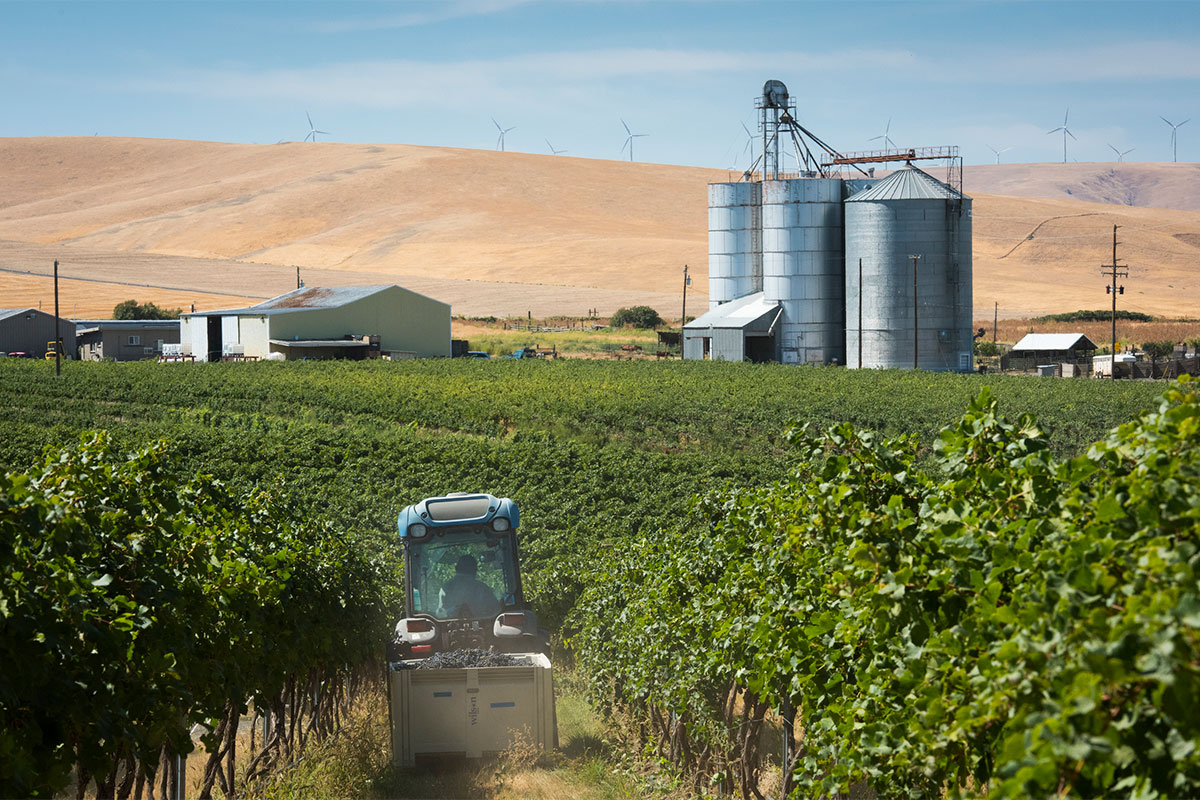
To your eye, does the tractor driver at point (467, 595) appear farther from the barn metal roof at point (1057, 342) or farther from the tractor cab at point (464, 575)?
the barn metal roof at point (1057, 342)

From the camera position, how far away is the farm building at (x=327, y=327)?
207ft

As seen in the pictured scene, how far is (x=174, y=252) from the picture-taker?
465 feet

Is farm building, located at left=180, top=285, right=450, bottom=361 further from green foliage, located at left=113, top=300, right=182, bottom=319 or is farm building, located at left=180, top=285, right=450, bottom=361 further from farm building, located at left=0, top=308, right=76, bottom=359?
green foliage, located at left=113, top=300, right=182, bottom=319

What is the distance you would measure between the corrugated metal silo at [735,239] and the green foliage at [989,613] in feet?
179

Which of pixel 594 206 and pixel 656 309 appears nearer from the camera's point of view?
pixel 656 309

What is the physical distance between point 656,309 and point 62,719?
9886 centimetres

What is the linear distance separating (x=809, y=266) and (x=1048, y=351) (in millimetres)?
19812

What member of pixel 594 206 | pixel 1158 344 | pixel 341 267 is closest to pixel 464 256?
pixel 341 267

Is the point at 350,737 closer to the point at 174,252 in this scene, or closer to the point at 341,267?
the point at 341,267

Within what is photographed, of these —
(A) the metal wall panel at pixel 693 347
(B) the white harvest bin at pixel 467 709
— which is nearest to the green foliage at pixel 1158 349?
(A) the metal wall panel at pixel 693 347

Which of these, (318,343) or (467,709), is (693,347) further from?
(467,709)

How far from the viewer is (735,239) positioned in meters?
62.7

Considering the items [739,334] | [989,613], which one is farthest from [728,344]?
[989,613]

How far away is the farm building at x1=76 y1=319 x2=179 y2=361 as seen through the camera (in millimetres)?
70375
